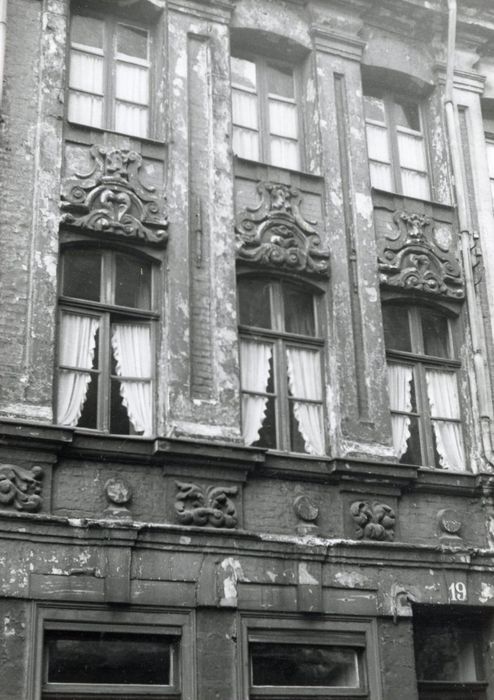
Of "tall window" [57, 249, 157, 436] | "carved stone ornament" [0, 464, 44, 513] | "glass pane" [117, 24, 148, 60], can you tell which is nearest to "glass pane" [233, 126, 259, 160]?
"glass pane" [117, 24, 148, 60]

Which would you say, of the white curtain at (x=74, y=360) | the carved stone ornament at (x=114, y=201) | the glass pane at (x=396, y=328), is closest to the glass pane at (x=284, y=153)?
the carved stone ornament at (x=114, y=201)

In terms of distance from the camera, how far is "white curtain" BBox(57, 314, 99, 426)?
10352 millimetres

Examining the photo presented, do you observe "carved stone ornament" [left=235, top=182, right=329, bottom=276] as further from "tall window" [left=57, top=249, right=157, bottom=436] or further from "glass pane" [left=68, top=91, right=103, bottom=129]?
"glass pane" [left=68, top=91, right=103, bottom=129]

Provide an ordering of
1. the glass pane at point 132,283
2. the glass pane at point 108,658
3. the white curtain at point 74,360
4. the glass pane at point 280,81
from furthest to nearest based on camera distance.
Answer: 1. the glass pane at point 280,81
2. the glass pane at point 132,283
3. the white curtain at point 74,360
4. the glass pane at point 108,658

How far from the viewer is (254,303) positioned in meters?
11.8

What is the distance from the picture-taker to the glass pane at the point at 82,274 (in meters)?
10.9

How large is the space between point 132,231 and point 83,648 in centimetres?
428

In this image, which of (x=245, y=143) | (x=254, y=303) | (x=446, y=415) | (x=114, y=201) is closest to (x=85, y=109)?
(x=114, y=201)

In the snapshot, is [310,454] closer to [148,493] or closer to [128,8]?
[148,493]

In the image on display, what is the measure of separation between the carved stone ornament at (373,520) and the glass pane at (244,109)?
487 centimetres

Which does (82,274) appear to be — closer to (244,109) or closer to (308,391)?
(308,391)

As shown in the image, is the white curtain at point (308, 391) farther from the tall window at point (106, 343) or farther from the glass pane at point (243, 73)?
the glass pane at point (243, 73)

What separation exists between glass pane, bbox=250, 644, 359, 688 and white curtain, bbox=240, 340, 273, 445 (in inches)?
85.6

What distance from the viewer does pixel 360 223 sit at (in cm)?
1247
